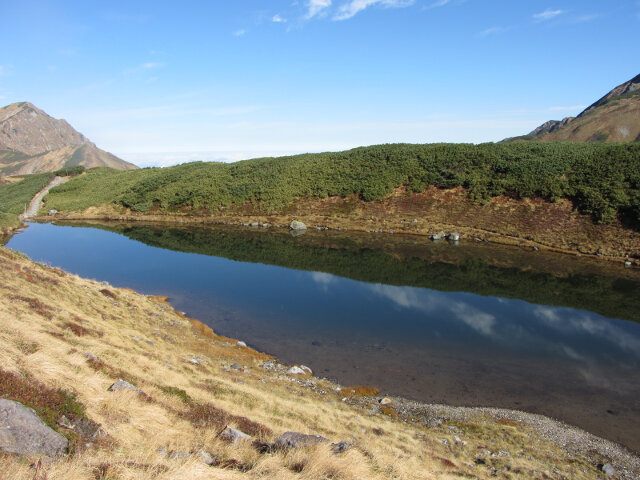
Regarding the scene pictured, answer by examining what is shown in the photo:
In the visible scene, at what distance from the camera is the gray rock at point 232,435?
32.6 ft

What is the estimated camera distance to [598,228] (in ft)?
157

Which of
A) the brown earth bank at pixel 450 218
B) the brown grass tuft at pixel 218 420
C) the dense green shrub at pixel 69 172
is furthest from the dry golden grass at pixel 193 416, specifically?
the dense green shrub at pixel 69 172

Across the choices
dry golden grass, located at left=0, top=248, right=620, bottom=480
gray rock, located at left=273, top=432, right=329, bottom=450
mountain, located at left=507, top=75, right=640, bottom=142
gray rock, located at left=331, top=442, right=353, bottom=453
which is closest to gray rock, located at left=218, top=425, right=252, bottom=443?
dry golden grass, located at left=0, top=248, right=620, bottom=480

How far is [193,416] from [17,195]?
113 metres

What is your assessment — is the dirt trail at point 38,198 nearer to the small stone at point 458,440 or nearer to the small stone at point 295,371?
the small stone at point 295,371

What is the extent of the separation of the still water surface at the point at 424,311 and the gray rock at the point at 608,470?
2700 mm

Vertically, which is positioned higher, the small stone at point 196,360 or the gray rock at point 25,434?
the gray rock at point 25,434

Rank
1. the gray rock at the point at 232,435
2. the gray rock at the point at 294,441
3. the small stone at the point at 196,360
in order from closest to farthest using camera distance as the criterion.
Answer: the gray rock at the point at 294,441 < the gray rock at the point at 232,435 < the small stone at the point at 196,360

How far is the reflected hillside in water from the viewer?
33.4m

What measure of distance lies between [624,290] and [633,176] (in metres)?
25.5

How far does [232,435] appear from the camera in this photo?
10.1 metres

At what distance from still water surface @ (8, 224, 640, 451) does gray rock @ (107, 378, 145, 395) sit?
10645mm

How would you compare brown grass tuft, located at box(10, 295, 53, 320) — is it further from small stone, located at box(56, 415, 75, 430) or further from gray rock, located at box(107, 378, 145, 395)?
small stone, located at box(56, 415, 75, 430)

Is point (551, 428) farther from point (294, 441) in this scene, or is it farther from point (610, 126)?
point (610, 126)
